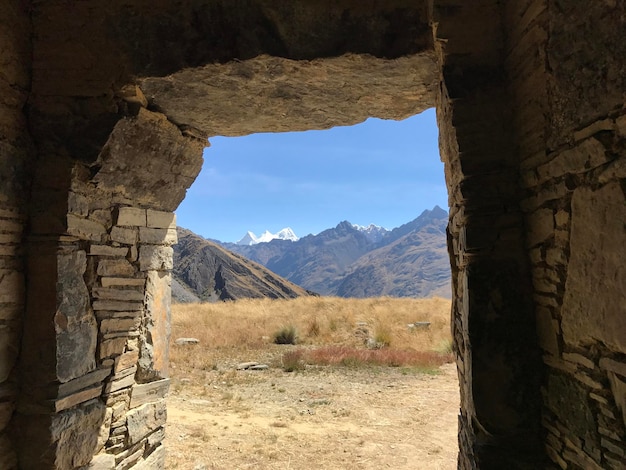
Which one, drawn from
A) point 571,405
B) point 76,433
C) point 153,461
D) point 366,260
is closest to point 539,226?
point 571,405

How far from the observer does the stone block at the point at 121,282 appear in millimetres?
3321

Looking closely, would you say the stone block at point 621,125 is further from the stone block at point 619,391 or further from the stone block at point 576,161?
the stone block at point 619,391

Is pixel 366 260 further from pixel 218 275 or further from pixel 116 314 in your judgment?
pixel 116 314

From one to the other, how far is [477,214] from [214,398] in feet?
19.8

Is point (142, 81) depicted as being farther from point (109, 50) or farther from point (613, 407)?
point (613, 407)

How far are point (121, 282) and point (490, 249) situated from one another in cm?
270

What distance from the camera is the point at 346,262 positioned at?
14025 centimetres

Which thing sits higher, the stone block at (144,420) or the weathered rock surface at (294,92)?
the weathered rock surface at (294,92)

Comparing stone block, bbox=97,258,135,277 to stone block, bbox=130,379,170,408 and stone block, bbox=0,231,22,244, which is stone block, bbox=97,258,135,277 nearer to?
stone block, bbox=0,231,22,244

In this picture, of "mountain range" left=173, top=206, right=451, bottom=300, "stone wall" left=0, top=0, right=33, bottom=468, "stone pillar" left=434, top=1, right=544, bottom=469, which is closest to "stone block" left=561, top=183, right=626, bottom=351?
"stone pillar" left=434, top=1, right=544, bottom=469

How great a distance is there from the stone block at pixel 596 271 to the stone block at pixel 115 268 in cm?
299

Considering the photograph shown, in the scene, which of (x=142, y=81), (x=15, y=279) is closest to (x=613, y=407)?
(x=142, y=81)

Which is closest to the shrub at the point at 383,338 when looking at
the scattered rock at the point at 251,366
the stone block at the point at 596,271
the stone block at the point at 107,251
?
the scattered rock at the point at 251,366

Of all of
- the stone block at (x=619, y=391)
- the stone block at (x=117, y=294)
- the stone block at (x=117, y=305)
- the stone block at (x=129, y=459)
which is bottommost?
the stone block at (x=129, y=459)
